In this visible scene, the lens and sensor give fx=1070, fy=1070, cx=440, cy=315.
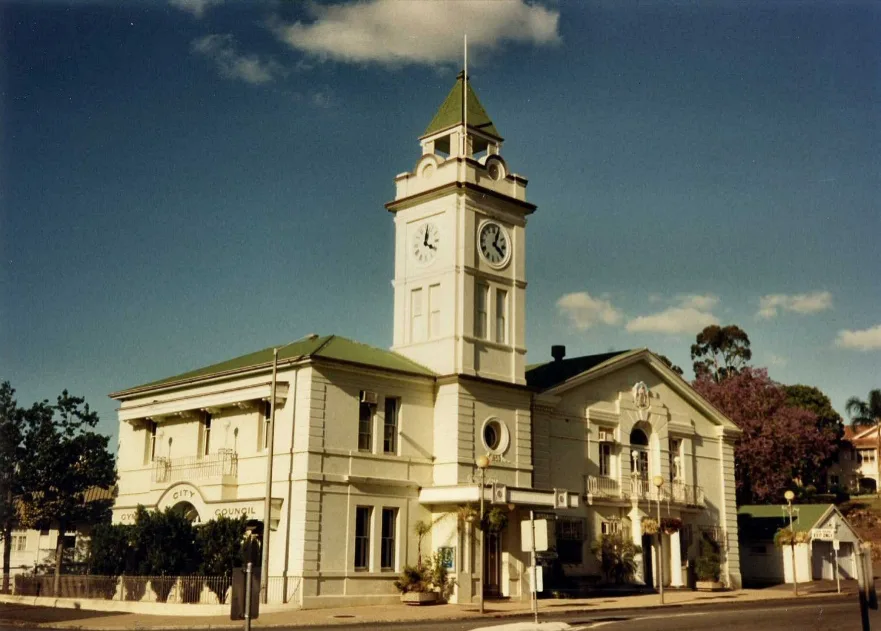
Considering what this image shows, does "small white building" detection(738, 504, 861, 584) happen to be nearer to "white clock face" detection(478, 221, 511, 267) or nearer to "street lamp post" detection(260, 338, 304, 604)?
"white clock face" detection(478, 221, 511, 267)

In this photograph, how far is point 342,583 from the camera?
1464 inches

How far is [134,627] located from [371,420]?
1303 centimetres

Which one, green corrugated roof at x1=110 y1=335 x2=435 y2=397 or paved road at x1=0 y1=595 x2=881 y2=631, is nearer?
paved road at x1=0 y1=595 x2=881 y2=631

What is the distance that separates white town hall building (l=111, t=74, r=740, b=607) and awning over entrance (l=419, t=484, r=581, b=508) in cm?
8

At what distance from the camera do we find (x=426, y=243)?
143 ft

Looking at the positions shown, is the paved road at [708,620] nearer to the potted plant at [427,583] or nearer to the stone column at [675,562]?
the potted plant at [427,583]

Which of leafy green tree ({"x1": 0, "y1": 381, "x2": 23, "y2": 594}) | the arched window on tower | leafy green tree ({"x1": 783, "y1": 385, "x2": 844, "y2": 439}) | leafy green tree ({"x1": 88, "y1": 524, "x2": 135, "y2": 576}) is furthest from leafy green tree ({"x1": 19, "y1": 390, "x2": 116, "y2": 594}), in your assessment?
leafy green tree ({"x1": 783, "y1": 385, "x2": 844, "y2": 439})

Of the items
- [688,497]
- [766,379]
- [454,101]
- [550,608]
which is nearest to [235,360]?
[454,101]

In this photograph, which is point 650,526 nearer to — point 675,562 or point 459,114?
point 675,562

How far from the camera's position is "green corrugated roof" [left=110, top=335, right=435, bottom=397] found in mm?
39259

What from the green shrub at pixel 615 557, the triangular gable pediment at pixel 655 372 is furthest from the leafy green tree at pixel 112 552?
the green shrub at pixel 615 557

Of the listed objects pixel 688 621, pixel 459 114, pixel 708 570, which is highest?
pixel 459 114

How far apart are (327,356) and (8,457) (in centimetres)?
Result: 2192

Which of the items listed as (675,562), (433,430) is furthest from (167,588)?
(675,562)
